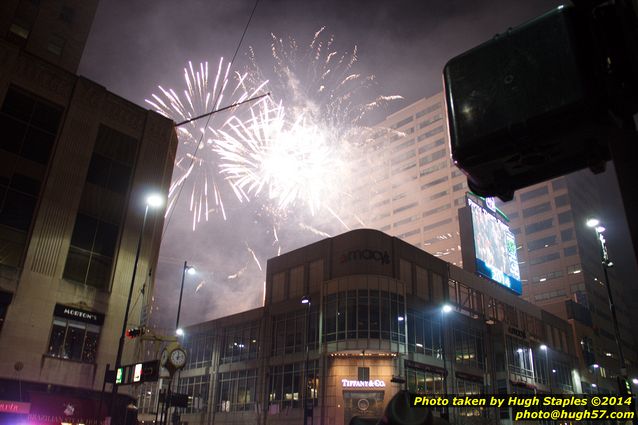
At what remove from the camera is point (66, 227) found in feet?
103

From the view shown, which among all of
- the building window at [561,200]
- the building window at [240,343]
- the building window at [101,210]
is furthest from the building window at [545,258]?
the building window at [101,210]

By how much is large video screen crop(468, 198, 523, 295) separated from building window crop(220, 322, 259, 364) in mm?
27238

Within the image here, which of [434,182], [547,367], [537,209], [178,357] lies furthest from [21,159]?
[434,182]

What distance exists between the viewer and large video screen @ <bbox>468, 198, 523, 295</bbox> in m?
57.0

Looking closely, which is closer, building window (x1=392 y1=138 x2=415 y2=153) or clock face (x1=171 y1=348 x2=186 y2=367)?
clock face (x1=171 y1=348 x2=186 y2=367)

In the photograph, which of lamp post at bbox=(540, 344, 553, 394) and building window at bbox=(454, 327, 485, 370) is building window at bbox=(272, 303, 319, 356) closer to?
building window at bbox=(454, 327, 485, 370)

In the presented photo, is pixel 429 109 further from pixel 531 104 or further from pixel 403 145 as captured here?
pixel 531 104

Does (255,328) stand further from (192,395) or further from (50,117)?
(50,117)

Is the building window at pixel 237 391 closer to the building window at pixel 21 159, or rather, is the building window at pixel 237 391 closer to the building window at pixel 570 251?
the building window at pixel 21 159

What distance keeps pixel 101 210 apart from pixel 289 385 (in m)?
28.7

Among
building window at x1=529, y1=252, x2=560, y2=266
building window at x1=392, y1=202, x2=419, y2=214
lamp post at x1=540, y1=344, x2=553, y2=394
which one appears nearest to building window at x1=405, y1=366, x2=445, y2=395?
lamp post at x1=540, y1=344, x2=553, y2=394

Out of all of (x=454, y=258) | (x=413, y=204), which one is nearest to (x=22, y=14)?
(x=454, y=258)

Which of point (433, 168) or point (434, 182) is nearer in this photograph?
point (434, 182)

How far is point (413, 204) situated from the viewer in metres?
149
